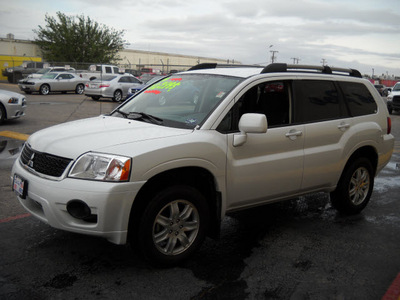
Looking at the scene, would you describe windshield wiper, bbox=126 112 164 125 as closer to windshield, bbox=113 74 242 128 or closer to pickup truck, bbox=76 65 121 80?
windshield, bbox=113 74 242 128

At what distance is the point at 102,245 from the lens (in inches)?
164

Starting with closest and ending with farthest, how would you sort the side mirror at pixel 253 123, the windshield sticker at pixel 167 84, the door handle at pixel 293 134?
the side mirror at pixel 253 123
the door handle at pixel 293 134
the windshield sticker at pixel 167 84

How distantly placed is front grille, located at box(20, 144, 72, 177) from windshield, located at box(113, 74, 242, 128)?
1011mm

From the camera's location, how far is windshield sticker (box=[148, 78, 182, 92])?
4.77 metres

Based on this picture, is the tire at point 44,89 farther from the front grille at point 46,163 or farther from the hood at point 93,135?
the front grille at point 46,163

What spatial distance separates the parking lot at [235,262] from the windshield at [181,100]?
1.28 m

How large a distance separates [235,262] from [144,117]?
1.63 m

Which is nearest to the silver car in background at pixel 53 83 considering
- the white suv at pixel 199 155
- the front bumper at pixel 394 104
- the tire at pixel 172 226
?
the front bumper at pixel 394 104

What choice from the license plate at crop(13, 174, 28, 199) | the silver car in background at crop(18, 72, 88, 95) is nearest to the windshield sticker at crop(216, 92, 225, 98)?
the license plate at crop(13, 174, 28, 199)

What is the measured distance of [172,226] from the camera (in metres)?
3.66

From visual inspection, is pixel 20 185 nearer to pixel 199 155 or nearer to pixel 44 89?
pixel 199 155

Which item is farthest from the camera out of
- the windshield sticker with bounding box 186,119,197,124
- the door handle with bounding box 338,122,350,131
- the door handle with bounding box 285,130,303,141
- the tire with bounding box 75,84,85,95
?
the tire with bounding box 75,84,85,95

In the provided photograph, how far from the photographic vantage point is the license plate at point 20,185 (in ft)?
12.0

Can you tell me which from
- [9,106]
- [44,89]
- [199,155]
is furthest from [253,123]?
[44,89]
